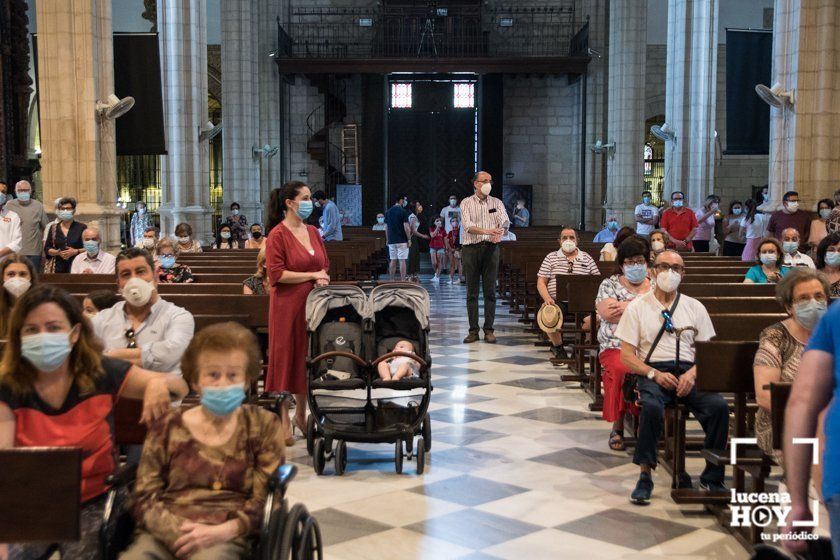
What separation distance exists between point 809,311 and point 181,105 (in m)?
17.8

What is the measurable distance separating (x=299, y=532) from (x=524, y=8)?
3127cm

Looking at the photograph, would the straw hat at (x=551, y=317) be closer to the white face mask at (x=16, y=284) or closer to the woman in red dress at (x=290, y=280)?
the woman in red dress at (x=290, y=280)

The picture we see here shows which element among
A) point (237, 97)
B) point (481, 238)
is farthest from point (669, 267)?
point (237, 97)

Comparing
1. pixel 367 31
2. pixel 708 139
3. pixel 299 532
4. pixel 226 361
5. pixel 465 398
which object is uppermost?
pixel 367 31

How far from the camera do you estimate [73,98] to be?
599 inches

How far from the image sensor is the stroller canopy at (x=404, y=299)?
7637 mm

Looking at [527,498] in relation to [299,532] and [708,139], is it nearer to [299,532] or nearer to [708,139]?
[299,532]

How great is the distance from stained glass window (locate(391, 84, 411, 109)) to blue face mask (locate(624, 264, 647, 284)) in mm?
26193

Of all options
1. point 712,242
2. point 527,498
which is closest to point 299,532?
point 527,498

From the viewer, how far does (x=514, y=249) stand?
18.2m

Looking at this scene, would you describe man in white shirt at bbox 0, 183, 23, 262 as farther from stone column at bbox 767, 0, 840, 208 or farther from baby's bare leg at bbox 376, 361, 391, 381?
stone column at bbox 767, 0, 840, 208

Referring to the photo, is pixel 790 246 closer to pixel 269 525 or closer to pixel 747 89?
pixel 269 525

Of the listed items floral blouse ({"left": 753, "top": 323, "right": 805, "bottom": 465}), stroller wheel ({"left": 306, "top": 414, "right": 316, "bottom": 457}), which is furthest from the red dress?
floral blouse ({"left": 753, "top": 323, "right": 805, "bottom": 465})

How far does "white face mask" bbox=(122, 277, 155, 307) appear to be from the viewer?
5.71 meters
